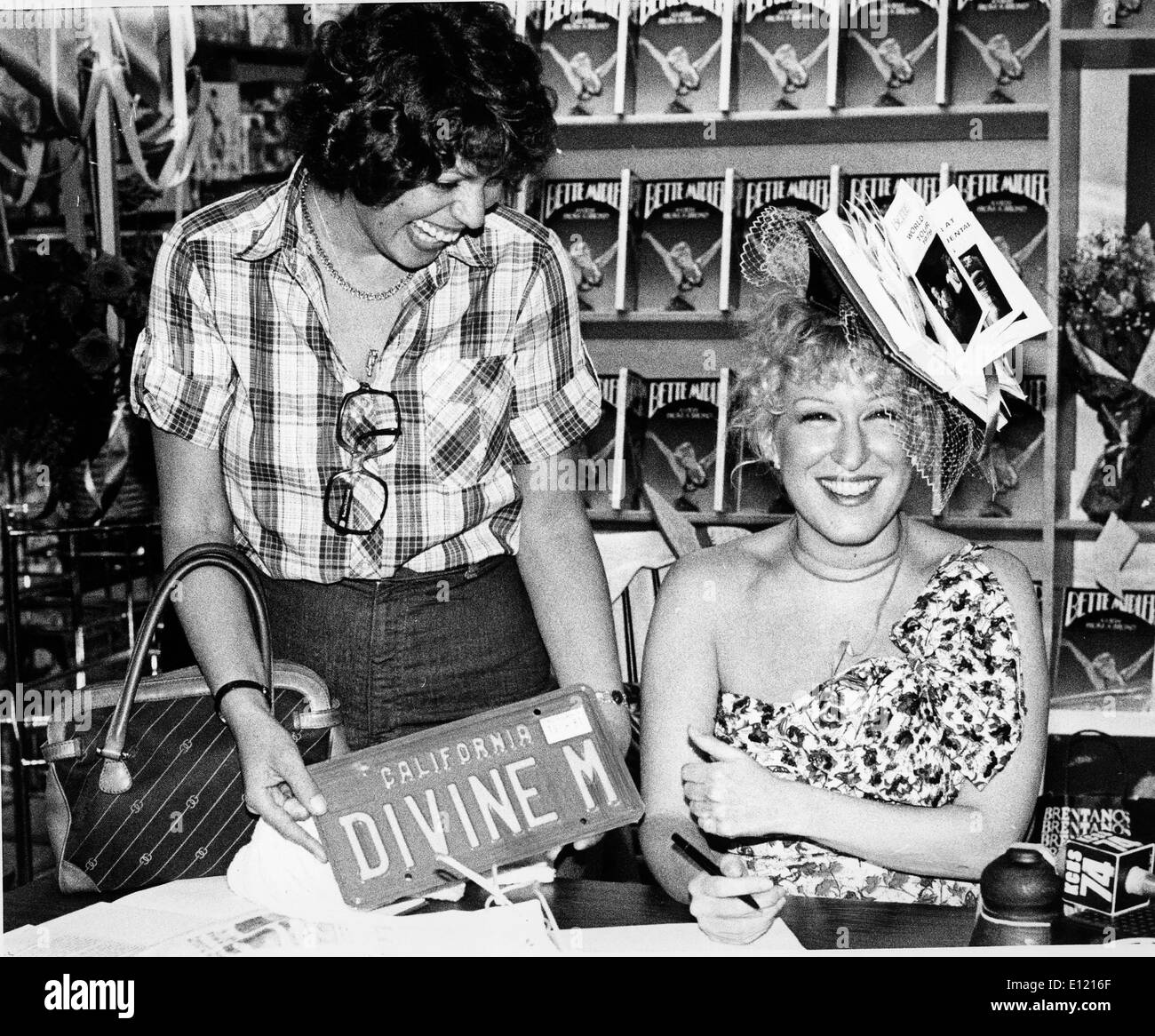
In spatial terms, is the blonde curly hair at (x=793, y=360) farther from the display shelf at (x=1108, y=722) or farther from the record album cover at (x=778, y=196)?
the display shelf at (x=1108, y=722)

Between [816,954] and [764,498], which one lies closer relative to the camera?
[816,954]

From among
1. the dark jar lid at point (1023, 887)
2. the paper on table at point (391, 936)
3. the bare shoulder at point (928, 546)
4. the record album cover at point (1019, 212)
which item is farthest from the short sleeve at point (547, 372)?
the record album cover at point (1019, 212)

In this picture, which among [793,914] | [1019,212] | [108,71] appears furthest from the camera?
[1019,212]

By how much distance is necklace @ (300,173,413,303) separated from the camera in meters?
1.88

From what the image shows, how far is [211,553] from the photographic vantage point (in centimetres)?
158

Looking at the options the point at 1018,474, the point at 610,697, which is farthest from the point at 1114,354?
the point at 610,697

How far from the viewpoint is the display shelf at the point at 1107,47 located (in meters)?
3.04

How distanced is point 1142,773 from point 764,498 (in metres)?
1.07

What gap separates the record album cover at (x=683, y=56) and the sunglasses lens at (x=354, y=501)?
169 cm

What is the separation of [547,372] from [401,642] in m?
0.45

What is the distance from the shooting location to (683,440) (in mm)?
3320

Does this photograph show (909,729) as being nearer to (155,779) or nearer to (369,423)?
(369,423)

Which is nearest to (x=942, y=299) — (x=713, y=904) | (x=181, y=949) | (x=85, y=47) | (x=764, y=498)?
(x=713, y=904)

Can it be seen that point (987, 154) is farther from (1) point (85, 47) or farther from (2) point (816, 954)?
(2) point (816, 954)
